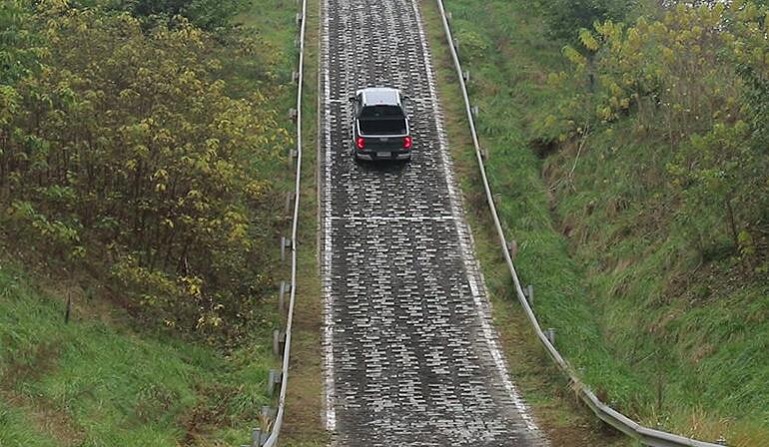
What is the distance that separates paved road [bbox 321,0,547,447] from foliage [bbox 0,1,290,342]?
94.5 inches

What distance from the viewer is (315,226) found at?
990 inches

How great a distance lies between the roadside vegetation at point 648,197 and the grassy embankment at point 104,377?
5374 mm

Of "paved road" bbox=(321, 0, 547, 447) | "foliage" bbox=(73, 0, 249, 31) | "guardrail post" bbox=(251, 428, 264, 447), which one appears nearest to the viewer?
"guardrail post" bbox=(251, 428, 264, 447)

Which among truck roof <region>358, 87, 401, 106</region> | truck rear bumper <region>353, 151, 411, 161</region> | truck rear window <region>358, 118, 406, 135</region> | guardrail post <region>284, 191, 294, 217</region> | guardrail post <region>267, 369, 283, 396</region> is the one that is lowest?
guardrail post <region>284, 191, 294, 217</region>

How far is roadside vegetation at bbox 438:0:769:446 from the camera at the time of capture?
55.0 feet

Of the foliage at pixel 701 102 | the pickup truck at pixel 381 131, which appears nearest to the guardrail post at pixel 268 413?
the foliage at pixel 701 102

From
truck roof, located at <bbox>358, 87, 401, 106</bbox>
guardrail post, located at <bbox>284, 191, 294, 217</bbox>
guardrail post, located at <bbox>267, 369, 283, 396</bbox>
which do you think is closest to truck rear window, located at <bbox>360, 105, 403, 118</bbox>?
truck roof, located at <bbox>358, 87, 401, 106</bbox>

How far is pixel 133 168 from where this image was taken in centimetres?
1778

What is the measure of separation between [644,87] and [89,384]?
15717 millimetres

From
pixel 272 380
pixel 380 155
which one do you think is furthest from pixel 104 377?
pixel 380 155

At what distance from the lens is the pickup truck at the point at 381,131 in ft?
89.4

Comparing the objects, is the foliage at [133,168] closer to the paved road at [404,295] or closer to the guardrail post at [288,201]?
the paved road at [404,295]

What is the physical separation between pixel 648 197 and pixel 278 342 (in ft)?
28.8

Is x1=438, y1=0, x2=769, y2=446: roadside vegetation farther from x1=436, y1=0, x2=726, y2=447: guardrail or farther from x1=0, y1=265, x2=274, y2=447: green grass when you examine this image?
x1=0, y1=265, x2=274, y2=447: green grass
